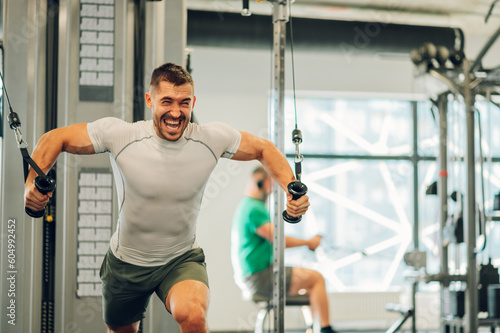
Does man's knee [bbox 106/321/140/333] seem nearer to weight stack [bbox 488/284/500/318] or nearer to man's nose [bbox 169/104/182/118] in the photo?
man's nose [bbox 169/104/182/118]

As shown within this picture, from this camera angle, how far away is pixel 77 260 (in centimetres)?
276

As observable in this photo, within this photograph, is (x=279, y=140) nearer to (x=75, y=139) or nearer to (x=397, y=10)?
(x=75, y=139)

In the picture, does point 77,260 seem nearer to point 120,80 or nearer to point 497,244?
point 120,80

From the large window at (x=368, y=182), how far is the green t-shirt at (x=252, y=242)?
→ 6.99 ft

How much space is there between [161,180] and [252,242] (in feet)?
5.26

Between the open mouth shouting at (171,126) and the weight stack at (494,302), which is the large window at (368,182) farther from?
the open mouth shouting at (171,126)

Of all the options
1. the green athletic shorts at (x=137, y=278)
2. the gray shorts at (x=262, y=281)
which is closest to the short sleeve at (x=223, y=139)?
the green athletic shorts at (x=137, y=278)

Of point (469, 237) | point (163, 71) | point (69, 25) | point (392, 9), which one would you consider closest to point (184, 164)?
point (163, 71)

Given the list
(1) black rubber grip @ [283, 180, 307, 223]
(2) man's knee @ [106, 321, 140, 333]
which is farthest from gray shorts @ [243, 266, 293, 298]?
(1) black rubber grip @ [283, 180, 307, 223]

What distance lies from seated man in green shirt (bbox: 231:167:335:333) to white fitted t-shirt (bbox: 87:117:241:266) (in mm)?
1369

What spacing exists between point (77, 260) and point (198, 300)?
1.04 metres

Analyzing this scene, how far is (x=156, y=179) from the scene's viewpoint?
208 cm

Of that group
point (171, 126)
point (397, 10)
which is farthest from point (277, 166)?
point (397, 10)

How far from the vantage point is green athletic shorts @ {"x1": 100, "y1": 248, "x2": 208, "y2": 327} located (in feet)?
7.05
